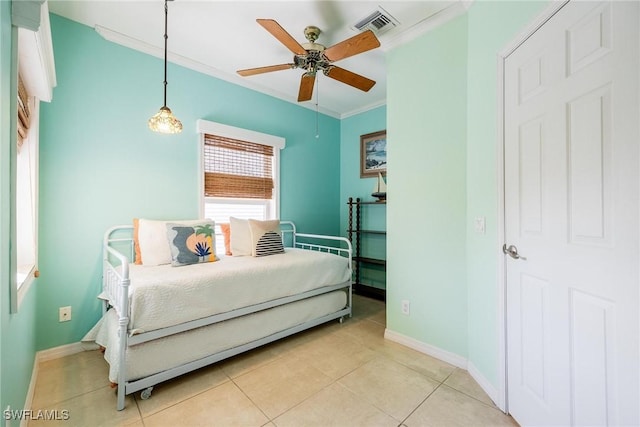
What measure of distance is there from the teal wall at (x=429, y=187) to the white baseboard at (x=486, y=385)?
0.12 m

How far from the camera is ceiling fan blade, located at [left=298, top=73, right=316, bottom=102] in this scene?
223cm

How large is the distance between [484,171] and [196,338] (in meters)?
2.14

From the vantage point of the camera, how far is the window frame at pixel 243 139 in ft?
9.04

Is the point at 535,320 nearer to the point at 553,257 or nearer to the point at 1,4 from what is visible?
the point at 553,257

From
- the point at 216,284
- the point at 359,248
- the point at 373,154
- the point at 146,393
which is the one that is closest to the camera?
the point at 146,393

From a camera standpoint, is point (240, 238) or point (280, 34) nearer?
point (280, 34)

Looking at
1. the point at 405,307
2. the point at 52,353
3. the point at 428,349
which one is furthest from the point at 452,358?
the point at 52,353

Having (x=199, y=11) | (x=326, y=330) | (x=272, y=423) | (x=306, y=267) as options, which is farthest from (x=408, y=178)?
(x=199, y=11)

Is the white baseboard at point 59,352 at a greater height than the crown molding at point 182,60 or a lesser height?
lesser

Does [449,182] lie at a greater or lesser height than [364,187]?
lesser

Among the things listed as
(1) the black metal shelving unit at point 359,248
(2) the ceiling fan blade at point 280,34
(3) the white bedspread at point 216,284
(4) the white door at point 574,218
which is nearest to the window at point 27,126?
(3) the white bedspread at point 216,284

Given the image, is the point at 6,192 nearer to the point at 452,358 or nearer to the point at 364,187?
the point at 452,358

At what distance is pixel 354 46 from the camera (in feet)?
6.09

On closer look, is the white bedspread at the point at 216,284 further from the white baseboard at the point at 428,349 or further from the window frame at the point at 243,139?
the window frame at the point at 243,139
